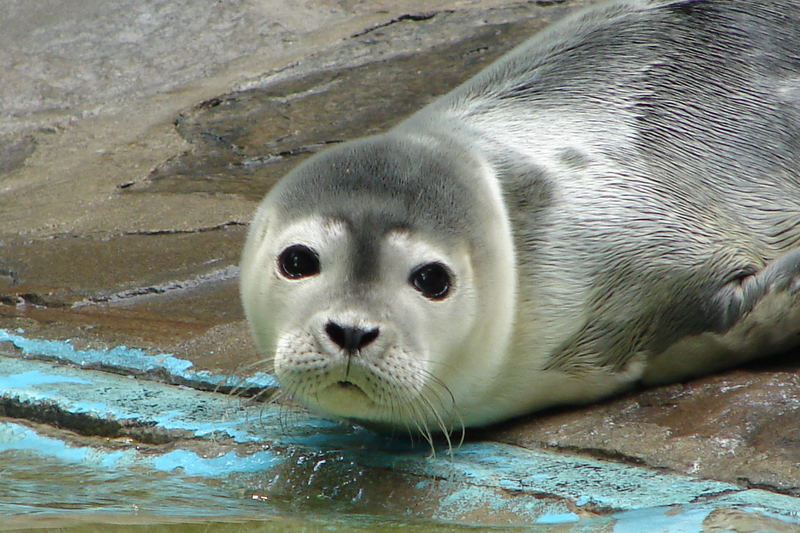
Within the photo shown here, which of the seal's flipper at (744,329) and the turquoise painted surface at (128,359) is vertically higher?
the seal's flipper at (744,329)

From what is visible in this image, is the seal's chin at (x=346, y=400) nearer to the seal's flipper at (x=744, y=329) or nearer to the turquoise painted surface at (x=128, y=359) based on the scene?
the turquoise painted surface at (x=128, y=359)

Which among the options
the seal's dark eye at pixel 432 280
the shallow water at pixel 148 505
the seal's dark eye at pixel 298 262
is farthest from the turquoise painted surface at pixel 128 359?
the seal's dark eye at pixel 432 280

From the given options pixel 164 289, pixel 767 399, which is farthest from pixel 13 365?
pixel 767 399

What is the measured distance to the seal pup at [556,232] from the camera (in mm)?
3109

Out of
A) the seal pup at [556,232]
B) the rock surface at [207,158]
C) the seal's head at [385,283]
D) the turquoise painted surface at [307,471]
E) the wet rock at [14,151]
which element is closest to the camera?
the turquoise painted surface at [307,471]

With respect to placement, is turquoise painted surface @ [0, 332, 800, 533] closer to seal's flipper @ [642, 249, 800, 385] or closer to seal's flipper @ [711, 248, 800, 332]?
seal's flipper @ [642, 249, 800, 385]

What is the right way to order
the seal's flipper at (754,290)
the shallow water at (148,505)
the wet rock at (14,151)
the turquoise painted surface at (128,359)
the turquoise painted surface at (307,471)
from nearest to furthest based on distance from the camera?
the shallow water at (148,505)
the turquoise painted surface at (307,471)
the seal's flipper at (754,290)
the turquoise painted surface at (128,359)
the wet rock at (14,151)

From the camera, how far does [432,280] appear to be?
3.18 metres

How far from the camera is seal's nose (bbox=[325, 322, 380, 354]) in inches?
115

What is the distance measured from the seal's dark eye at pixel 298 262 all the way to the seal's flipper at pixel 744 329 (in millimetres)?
1133

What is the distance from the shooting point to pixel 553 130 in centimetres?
395

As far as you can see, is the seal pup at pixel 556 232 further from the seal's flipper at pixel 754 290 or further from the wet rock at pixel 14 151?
the wet rock at pixel 14 151

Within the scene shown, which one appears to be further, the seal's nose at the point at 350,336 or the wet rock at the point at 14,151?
the wet rock at the point at 14,151

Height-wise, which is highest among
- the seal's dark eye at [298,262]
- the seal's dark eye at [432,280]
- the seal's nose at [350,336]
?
the seal's dark eye at [298,262]
